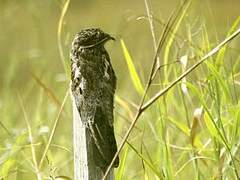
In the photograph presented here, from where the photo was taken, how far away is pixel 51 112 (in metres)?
4.58

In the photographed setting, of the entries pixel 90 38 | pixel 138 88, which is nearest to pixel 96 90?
pixel 90 38

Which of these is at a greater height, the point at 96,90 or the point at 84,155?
the point at 96,90

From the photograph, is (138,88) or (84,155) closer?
(84,155)

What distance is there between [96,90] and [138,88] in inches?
27.2

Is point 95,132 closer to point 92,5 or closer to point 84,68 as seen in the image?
point 84,68

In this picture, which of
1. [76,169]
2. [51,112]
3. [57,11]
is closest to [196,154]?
[76,169]

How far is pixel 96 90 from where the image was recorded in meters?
1.81

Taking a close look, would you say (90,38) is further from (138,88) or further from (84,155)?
(138,88)

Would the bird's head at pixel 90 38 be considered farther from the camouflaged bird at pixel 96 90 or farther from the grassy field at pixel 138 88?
the grassy field at pixel 138 88

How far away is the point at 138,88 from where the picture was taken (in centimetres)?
249

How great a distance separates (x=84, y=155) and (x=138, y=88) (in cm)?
69

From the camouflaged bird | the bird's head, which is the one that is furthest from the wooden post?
the bird's head

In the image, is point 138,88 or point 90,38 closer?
point 90,38

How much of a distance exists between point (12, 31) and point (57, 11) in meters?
0.88
